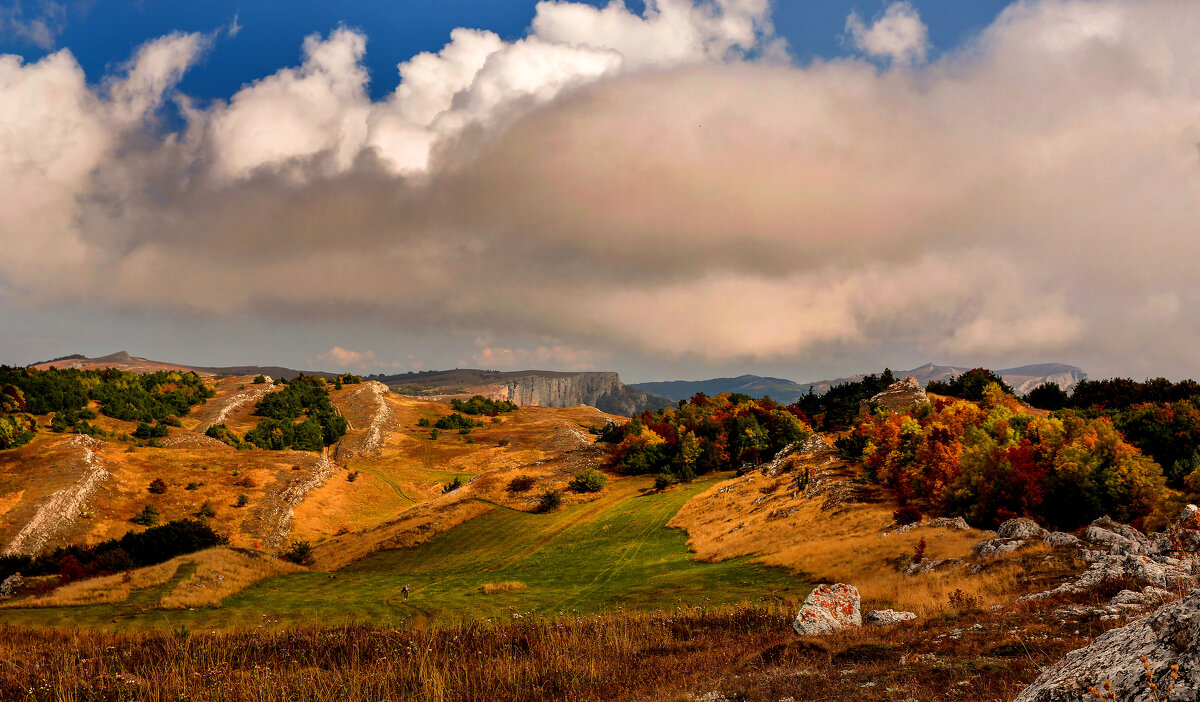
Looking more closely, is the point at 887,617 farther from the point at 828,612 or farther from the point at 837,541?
the point at 837,541

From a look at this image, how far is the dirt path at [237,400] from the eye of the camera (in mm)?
153500

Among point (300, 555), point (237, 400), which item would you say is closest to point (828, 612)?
point (300, 555)

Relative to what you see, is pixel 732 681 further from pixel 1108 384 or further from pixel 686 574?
pixel 1108 384

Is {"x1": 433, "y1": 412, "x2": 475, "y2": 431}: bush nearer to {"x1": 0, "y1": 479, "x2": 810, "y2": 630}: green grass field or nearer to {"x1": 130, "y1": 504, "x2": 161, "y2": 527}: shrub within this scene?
{"x1": 130, "y1": 504, "x2": 161, "y2": 527}: shrub

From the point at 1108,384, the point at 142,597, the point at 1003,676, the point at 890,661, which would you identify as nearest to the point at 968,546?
the point at 890,661

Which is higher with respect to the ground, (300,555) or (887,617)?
(887,617)

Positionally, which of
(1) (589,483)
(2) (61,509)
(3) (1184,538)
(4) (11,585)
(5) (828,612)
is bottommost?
(4) (11,585)

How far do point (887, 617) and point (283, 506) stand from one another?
94.4 meters

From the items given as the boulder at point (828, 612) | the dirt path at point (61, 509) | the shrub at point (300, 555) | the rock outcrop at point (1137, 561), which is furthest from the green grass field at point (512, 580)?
the dirt path at point (61, 509)

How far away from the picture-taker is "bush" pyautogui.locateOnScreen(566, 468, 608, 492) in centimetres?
8912

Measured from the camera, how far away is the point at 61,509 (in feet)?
243

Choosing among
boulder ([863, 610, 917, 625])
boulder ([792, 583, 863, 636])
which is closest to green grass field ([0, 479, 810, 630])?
boulder ([792, 583, 863, 636])

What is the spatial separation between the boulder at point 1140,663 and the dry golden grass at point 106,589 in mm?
49382

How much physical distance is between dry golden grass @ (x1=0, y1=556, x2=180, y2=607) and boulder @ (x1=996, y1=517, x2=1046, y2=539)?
53.4 meters
